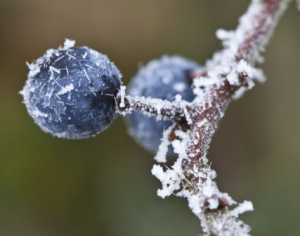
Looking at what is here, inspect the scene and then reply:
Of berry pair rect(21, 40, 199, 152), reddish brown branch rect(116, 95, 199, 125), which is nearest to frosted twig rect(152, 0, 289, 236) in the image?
reddish brown branch rect(116, 95, 199, 125)

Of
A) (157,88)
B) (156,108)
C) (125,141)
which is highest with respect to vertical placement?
(125,141)

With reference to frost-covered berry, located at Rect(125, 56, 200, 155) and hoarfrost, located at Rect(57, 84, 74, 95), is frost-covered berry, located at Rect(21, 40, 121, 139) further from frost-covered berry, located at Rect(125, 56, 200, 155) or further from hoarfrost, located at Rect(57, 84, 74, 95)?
frost-covered berry, located at Rect(125, 56, 200, 155)

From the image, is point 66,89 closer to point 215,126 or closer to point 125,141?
point 215,126

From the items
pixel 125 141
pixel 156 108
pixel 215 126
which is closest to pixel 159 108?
pixel 156 108

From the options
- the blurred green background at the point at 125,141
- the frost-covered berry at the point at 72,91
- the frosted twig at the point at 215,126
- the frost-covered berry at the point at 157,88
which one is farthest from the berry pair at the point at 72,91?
the blurred green background at the point at 125,141

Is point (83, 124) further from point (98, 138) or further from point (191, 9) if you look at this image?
point (191, 9)

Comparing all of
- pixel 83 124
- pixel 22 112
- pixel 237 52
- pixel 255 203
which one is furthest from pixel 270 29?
pixel 22 112
